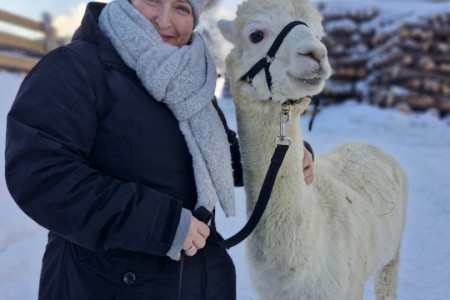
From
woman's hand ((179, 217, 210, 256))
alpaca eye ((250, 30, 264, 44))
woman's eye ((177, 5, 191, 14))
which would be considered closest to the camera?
woman's hand ((179, 217, 210, 256))

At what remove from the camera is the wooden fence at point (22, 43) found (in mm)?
7171

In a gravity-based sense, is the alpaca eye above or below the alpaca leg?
above

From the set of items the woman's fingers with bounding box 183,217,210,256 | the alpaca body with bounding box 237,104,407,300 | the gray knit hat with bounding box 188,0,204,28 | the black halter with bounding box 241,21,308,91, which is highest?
the gray knit hat with bounding box 188,0,204,28

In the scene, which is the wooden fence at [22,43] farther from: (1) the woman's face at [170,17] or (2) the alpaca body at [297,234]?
(2) the alpaca body at [297,234]

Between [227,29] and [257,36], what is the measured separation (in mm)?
256

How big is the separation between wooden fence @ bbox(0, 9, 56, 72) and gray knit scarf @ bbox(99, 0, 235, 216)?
647 cm

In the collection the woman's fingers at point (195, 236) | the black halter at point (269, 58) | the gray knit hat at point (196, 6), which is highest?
the gray knit hat at point (196, 6)

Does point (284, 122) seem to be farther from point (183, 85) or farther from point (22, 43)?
point (22, 43)

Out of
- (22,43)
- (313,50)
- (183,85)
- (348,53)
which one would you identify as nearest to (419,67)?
(348,53)

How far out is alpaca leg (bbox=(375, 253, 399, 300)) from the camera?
2.91 m

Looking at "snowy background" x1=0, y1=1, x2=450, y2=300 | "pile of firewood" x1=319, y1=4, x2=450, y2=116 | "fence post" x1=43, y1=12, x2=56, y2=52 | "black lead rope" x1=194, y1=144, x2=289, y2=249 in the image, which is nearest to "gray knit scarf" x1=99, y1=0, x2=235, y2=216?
"black lead rope" x1=194, y1=144, x2=289, y2=249

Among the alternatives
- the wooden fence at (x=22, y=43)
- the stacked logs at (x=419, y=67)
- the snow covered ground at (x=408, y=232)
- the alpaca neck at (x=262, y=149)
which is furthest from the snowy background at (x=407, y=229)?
the stacked logs at (x=419, y=67)

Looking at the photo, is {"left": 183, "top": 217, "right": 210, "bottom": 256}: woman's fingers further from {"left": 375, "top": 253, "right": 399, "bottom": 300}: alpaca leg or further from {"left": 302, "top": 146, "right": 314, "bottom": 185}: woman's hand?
{"left": 375, "top": 253, "right": 399, "bottom": 300}: alpaca leg

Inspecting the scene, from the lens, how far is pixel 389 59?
11266 millimetres
